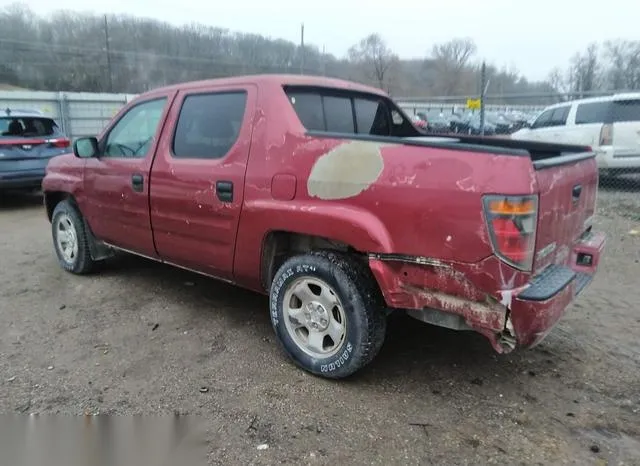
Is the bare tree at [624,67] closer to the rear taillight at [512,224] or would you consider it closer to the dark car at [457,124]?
the dark car at [457,124]

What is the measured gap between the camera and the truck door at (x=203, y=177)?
136 inches

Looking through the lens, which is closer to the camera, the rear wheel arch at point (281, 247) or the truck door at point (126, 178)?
the rear wheel arch at point (281, 247)


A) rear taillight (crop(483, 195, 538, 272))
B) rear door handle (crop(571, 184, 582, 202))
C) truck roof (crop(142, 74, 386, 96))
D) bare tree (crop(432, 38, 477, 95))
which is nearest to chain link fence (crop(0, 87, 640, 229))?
truck roof (crop(142, 74, 386, 96))

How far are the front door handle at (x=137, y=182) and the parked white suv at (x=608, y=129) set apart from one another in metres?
8.82

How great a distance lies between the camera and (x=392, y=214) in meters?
2.73

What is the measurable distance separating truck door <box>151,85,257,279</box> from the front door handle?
156 mm

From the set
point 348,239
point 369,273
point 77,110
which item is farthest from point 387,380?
point 77,110

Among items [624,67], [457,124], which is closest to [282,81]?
[457,124]

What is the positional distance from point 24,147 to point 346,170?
8093 millimetres

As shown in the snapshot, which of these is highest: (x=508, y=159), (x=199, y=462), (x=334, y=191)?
(x=508, y=159)

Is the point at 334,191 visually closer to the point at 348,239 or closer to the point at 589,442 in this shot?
the point at 348,239

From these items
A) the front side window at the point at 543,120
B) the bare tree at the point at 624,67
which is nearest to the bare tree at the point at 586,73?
the bare tree at the point at 624,67

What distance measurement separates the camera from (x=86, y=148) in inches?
181

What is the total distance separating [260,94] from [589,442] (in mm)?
2703
